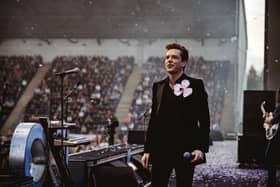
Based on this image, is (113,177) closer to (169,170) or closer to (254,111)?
(169,170)

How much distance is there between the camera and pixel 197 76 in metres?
12.5

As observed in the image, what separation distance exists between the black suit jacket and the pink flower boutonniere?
0.6 inches

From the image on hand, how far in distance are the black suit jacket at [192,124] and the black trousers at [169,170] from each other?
6cm

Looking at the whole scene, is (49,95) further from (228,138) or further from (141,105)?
(228,138)

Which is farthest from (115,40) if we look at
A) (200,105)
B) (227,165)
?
(200,105)

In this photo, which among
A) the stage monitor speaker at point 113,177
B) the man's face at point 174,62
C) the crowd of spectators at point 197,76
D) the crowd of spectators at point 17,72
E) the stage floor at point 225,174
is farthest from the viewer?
the crowd of spectators at point 17,72

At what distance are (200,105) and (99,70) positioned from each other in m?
11.6

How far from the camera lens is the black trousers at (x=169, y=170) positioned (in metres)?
2.18

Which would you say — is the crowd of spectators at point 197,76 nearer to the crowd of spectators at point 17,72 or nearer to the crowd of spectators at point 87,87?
the crowd of spectators at point 87,87

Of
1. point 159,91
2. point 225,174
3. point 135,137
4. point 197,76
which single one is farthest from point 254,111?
point 197,76

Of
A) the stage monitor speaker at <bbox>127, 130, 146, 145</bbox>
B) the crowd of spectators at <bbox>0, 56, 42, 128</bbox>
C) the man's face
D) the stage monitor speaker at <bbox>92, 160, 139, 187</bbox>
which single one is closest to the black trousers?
the man's face

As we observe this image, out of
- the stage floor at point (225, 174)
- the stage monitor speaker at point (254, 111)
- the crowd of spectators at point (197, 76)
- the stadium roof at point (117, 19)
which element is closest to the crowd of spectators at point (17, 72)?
the stadium roof at point (117, 19)

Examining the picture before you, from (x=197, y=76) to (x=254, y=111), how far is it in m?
5.95

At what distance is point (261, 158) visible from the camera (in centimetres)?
647
